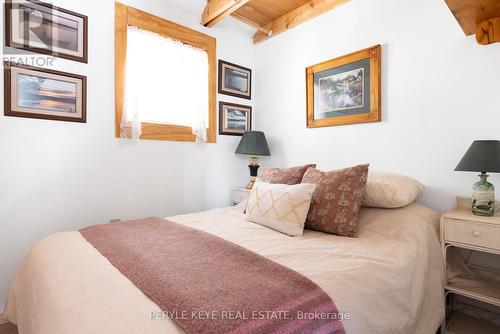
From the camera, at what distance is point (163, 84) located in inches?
96.7

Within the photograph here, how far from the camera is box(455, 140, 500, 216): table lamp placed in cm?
138

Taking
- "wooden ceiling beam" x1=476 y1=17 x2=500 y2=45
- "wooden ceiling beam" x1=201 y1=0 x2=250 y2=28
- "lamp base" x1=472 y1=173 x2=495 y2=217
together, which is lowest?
"lamp base" x1=472 y1=173 x2=495 y2=217

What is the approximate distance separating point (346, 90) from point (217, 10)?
1.41m

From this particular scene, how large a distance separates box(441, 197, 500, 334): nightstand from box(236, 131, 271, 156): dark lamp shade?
5.53 feet

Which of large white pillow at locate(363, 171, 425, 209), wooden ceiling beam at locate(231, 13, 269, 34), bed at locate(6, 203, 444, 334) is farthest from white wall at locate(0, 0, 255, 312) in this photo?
A: large white pillow at locate(363, 171, 425, 209)

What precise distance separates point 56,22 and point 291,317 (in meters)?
2.51

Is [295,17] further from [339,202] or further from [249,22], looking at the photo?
[339,202]

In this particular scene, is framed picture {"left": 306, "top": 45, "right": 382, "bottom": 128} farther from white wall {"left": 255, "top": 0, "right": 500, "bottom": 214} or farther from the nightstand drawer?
the nightstand drawer

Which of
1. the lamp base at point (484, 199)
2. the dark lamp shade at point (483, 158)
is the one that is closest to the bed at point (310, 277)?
the lamp base at point (484, 199)

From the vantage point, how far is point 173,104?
2533mm

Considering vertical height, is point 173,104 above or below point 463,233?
above

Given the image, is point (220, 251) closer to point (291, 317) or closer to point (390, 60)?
point (291, 317)

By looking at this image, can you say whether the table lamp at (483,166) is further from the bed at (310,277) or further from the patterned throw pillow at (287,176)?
the patterned throw pillow at (287,176)

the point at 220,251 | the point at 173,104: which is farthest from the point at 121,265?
the point at 173,104
